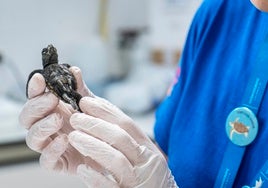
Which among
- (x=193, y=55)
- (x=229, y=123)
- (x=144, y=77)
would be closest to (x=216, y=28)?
(x=193, y=55)

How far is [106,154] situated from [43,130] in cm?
12

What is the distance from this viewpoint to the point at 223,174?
32.6 inches

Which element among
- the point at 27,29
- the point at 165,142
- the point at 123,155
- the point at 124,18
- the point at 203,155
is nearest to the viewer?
the point at 123,155

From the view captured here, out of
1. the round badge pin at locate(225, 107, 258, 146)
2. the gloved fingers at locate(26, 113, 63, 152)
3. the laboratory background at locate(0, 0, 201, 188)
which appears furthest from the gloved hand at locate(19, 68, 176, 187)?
the laboratory background at locate(0, 0, 201, 188)

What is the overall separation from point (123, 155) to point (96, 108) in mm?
93

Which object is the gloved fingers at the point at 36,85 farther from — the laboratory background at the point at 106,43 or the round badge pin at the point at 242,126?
the laboratory background at the point at 106,43

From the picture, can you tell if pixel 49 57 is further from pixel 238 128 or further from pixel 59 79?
pixel 238 128

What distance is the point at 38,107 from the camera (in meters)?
0.79

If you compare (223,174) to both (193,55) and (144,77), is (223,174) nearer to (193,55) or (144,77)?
(193,55)

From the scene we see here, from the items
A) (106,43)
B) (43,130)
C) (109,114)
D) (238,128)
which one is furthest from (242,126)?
(106,43)

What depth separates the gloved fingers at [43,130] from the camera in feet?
2.57

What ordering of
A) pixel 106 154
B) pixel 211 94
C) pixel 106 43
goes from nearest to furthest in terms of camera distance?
pixel 106 154
pixel 211 94
pixel 106 43

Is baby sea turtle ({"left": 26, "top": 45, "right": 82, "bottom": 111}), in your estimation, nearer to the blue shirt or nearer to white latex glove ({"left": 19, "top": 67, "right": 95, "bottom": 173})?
white latex glove ({"left": 19, "top": 67, "right": 95, "bottom": 173})

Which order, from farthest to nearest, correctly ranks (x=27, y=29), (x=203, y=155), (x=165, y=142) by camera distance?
(x=27, y=29)
(x=165, y=142)
(x=203, y=155)
